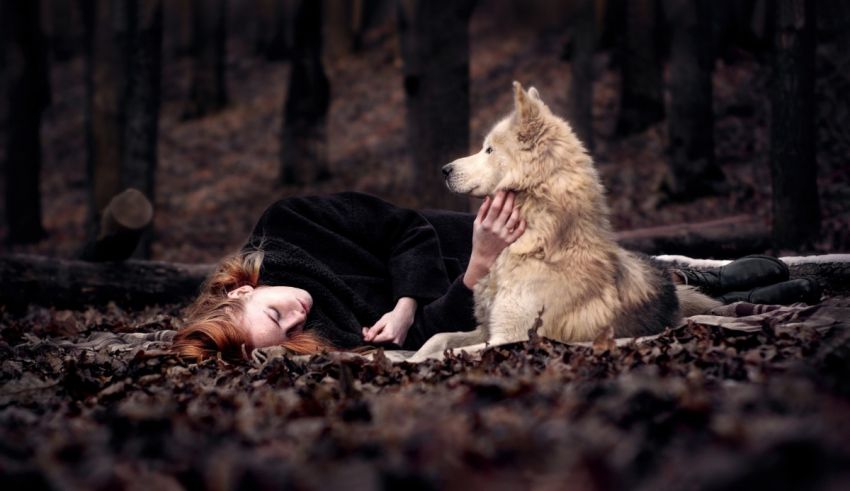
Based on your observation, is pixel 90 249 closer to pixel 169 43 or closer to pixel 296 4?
pixel 296 4

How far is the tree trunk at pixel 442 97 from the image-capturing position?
32.0 ft

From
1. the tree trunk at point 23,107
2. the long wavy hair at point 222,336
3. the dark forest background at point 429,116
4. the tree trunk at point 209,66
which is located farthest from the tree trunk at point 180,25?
the long wavy hair at point 222,336

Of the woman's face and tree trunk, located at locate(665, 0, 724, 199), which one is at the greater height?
tree trunk, located at locate(665, 0, 724, 199)

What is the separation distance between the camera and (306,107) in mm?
17406

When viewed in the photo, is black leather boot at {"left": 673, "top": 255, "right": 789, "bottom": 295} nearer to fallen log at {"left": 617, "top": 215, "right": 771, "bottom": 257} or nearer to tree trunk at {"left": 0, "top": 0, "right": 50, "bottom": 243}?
fallen log at {"left": 617, "top": 215, "right": 771, "bottom": 257}

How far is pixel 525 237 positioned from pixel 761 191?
9070mm

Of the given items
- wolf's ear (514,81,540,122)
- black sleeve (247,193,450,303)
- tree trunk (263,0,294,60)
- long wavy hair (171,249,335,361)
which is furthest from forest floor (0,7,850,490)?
tree trunk (263,0,294,60)

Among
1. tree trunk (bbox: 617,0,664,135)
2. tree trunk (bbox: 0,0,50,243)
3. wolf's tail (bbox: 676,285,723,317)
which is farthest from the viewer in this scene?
tree trunk (bbox: 617,0,664,135)

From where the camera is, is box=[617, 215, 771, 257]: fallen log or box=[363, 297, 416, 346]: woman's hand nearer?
box=[363, 297, 416, 346]: woman's hand

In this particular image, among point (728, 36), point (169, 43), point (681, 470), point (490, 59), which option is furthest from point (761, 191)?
point (169, 43)

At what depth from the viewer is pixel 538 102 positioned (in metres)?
4.77

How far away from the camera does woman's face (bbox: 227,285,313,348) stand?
4992 millimetres

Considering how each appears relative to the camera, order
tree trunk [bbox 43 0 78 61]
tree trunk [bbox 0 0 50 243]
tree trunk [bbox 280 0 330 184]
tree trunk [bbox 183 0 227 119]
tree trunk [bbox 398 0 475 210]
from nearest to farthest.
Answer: tree trunk [bbox 398 0 475 210]
tree trunk [bbox 0 0 50 243]
tree trunk [bbox 280 0 330 184]
tree trunk [bbox 183 0 227 119]
tree trunk [bbox 43 0 78 61]

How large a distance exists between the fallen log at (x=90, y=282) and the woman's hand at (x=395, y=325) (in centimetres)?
365
